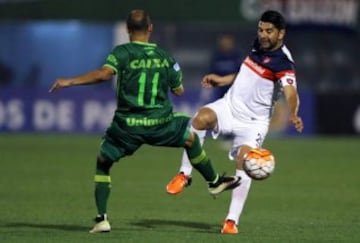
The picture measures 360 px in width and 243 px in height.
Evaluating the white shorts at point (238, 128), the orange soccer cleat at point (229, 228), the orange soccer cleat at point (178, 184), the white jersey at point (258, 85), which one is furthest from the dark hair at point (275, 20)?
the orange soccer cleat at point (229, 228)

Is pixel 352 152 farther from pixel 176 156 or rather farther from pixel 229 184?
pixel 229 184

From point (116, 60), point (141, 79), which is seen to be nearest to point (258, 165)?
point (141, 79)

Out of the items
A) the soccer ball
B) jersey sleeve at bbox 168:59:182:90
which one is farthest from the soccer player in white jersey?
jersey sleeve at bbox 168:59:182:90

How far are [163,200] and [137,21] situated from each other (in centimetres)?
464

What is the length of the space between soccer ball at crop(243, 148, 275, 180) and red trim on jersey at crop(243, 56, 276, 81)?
2.96 ft

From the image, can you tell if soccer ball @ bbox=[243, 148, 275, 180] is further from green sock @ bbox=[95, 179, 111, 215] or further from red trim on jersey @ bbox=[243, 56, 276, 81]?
green sock @ bbox=[95, 179, 111, 215]

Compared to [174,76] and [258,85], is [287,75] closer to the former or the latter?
[258,85]

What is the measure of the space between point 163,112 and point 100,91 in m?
16.9

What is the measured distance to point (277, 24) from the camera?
11.7 meters

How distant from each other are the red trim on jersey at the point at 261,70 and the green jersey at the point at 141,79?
1.11 meters

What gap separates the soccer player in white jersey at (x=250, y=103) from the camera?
1177 centimetres

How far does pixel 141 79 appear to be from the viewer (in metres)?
11.1

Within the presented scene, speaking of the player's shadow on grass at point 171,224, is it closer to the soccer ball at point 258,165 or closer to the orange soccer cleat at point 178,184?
the orange soccer cleat at point 178,184

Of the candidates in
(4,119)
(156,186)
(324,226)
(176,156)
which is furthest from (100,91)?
(324,226)
